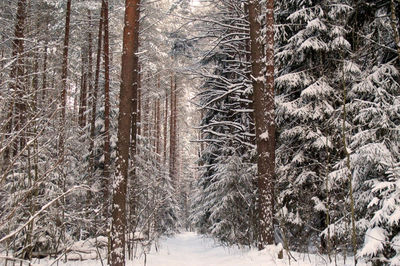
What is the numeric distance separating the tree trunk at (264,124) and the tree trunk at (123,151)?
301 centimetres

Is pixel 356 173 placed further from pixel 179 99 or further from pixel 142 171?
pixel 179 99

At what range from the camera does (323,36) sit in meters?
9.22

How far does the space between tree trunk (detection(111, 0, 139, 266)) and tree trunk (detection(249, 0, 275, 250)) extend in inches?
119

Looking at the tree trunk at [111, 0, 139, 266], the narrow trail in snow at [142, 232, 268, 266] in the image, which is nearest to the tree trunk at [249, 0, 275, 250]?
the narrow trail in snow at [142, 232, 268, 266]

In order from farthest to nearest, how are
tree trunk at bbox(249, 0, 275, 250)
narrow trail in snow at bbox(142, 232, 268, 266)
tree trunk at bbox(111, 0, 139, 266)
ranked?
narrow trail in snow at bbox(142, 232, 268, 266)
tree trunk at bbox(249, 0, 275, 250)
tree trunk at bbox(111, 0, 139, 266)

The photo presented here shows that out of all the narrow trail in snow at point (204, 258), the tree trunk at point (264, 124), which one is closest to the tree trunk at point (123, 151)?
the narrow trail in snow at point (204, 258)

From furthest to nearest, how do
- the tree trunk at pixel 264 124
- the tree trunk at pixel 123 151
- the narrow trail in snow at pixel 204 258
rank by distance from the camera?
the narrow trail in snow at pixel 204 258
the tree trunk at pixel 264 124
the tree trunk at pixel 123 151

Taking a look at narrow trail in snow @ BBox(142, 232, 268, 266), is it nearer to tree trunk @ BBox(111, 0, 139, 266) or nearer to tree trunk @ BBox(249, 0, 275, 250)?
tree trunk @ BBox(249, 0, 275, 250)

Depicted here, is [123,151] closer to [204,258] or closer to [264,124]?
[264,124]

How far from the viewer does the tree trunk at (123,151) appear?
6.25m

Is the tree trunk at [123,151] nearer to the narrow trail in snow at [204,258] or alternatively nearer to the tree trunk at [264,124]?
the narrow trail in snow at [204,258]

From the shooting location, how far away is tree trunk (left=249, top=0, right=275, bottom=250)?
714cm

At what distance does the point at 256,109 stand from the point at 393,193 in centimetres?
357

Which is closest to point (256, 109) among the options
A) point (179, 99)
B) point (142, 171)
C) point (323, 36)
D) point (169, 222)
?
point (323, 36)
